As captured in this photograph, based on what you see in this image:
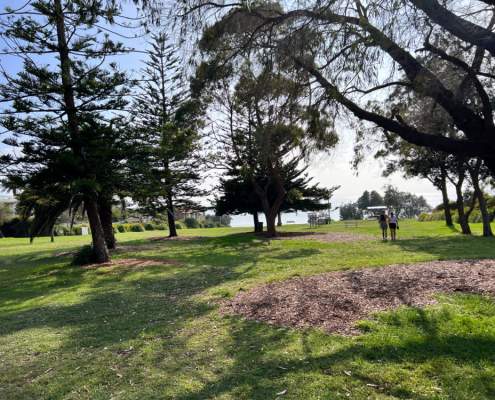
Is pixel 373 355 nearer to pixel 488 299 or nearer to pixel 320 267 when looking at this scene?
pixel 488 299

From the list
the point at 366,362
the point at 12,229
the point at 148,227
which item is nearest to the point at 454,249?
the point at 366,362

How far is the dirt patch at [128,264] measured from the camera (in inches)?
478

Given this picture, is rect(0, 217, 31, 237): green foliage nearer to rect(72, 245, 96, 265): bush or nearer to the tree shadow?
rect(72, 245, 96, 265): bush

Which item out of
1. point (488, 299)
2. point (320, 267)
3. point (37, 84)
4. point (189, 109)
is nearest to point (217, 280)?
point (320, 267)

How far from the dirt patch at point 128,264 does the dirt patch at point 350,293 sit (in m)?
6.02

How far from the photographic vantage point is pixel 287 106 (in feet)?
22.1

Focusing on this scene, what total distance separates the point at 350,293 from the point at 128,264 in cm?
850

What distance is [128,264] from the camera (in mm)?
12789

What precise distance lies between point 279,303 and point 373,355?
2.41 metres

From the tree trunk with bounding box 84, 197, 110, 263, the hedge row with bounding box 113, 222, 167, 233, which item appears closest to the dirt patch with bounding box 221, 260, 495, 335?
the tree trunk with bounding box 84, 197, 110, 263

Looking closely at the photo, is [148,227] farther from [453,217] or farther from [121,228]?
[453,217]

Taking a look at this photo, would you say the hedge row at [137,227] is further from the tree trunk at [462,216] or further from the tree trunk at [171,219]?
the tree trunk at [462,216]

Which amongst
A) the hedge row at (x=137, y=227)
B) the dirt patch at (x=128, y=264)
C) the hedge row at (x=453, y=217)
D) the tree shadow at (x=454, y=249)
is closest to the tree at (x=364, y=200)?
the hedge row at (x=453, y=217)

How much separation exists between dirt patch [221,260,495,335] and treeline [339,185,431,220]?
1875 inches
